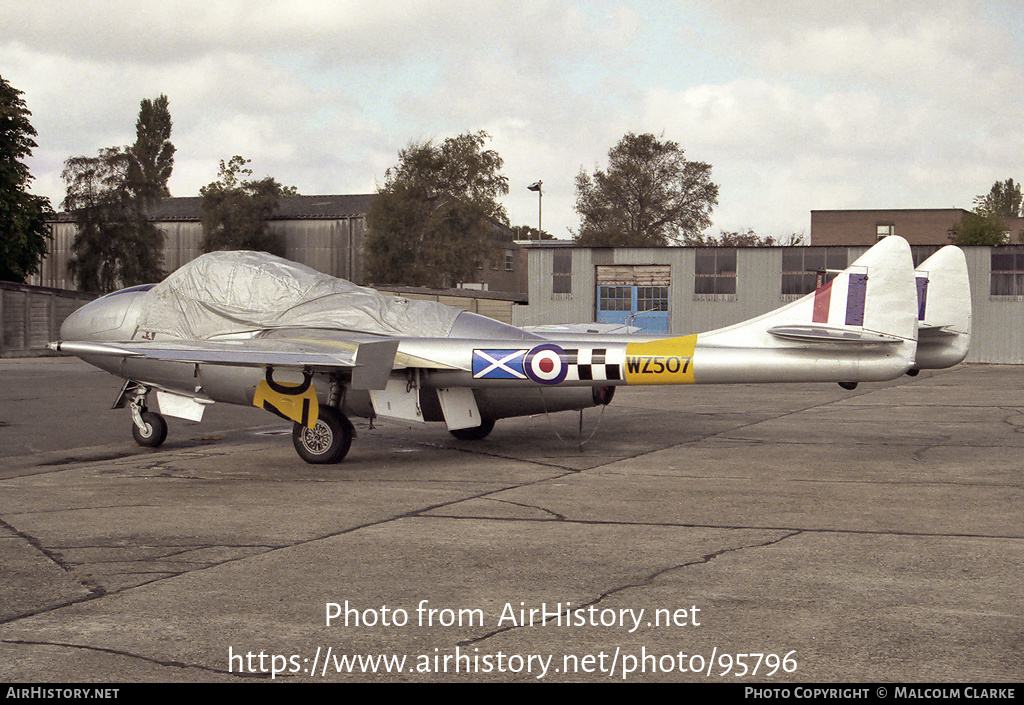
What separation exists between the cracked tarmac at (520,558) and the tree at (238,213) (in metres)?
53.6

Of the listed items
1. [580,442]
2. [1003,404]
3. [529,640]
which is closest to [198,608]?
[529,640]

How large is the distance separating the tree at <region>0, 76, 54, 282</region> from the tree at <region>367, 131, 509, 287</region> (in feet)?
66.7

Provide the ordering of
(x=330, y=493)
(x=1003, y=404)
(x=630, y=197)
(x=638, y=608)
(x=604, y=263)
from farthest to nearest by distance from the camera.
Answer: (x=630, y=197) → (x=604, y=263) → (x=1003, y=404) → (x=330, y=493) → (x=638, y=608)

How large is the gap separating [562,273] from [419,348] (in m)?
28.4

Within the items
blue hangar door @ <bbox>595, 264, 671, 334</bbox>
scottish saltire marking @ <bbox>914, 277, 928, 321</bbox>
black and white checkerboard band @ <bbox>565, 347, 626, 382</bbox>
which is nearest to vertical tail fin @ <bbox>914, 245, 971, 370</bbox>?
scottish saltire marking @ <bbox>914, 277, 928, 321</bbox>

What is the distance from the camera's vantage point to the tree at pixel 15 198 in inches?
1925

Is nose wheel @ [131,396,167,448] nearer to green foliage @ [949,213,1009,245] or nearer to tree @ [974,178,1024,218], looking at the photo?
green foliage @ [949,213,1009,245]

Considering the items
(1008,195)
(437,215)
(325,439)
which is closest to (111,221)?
(437,215)

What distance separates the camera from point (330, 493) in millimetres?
9555

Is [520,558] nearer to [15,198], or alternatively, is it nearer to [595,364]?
[595,364]

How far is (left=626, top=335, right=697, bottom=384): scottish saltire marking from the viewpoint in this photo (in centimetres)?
1109

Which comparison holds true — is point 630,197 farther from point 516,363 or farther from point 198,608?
point 198,608

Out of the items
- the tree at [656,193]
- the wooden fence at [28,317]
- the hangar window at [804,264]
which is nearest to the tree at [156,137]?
the tree at [656,193]

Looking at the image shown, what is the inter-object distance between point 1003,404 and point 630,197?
60721 millimetres
